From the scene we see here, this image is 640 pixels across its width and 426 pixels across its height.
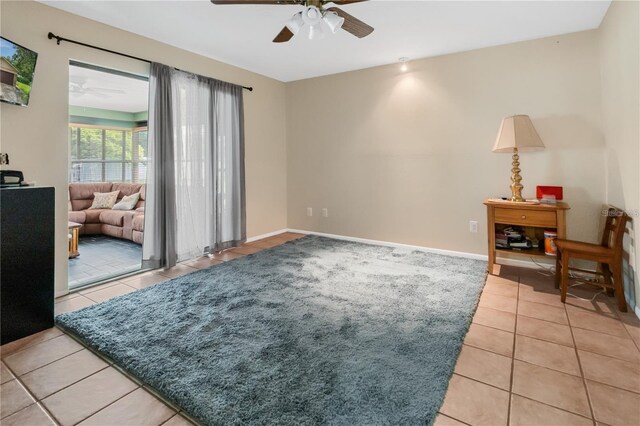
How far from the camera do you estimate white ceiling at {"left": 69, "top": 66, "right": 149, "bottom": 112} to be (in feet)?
14.4

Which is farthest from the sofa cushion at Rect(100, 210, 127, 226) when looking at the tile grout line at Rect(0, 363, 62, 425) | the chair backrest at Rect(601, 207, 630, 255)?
the chair backrest at Rect(601, 207, 630, 255)

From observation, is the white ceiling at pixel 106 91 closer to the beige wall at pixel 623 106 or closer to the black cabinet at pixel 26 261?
the black cabinet at pixel 26 261

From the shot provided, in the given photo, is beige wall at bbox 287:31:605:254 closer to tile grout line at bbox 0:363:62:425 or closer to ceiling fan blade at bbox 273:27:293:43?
ceiling fan blade at bbox 273:27:293:43

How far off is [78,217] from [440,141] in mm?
5415

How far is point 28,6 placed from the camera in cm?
241

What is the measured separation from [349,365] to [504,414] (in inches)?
28.4

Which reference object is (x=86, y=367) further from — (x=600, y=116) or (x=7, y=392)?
(x=600, y=116)

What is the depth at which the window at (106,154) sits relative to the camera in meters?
6.32

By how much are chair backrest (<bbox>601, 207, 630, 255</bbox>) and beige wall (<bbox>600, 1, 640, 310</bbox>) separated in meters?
0.07

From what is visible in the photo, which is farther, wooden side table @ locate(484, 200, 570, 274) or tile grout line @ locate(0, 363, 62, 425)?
wooden side table @ locate(484, 200, 570, 274)

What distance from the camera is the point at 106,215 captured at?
195 inches

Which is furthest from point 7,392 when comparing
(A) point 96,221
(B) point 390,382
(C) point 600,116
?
(C) point 600,116

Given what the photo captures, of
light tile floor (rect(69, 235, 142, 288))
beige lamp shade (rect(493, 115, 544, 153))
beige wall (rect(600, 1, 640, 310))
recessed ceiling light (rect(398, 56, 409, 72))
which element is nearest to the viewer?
beige wall (rect(600, 1, 640, 310))

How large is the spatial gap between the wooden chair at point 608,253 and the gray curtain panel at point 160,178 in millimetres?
3624
